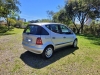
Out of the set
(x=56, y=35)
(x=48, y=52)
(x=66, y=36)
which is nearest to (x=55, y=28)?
(x=56, y=35)

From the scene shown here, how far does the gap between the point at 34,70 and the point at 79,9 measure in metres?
18.5

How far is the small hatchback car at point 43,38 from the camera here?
4988 mm

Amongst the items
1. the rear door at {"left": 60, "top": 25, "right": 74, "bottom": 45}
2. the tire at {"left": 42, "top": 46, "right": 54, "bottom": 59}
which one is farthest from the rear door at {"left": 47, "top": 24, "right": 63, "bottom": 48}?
the tire at {"left": 42, "top": 46, "right": 54, "bottom": 59}

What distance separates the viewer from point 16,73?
159 inches

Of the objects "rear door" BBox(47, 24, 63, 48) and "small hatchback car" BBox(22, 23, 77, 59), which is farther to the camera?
"rear door" BBox(47, 24, 63, 48)

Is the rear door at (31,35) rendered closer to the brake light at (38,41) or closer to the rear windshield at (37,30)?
the rear windshield at (37,30)

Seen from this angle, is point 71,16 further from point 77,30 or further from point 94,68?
point 94,68

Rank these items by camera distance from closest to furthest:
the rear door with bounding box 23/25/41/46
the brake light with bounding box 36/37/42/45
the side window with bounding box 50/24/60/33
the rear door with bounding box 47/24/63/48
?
the brake light with bounding box 36/37/42/45
the rear door with bounding box 23/25/41/46
the rear door with bounding box 47/24/63/48
the side window with bounding box 50/24/60/33

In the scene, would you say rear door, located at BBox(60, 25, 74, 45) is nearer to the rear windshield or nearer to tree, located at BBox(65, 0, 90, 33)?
the rear windshield

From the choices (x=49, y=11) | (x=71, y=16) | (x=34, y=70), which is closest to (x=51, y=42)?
(x=34, y=70)

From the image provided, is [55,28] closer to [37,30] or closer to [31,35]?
[37,30]

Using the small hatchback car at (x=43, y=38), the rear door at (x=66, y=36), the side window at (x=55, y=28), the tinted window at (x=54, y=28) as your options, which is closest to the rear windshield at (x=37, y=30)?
the small hatchback car at (x=43, y=38)

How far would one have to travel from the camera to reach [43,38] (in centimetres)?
502

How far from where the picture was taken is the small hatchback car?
4988 mm
